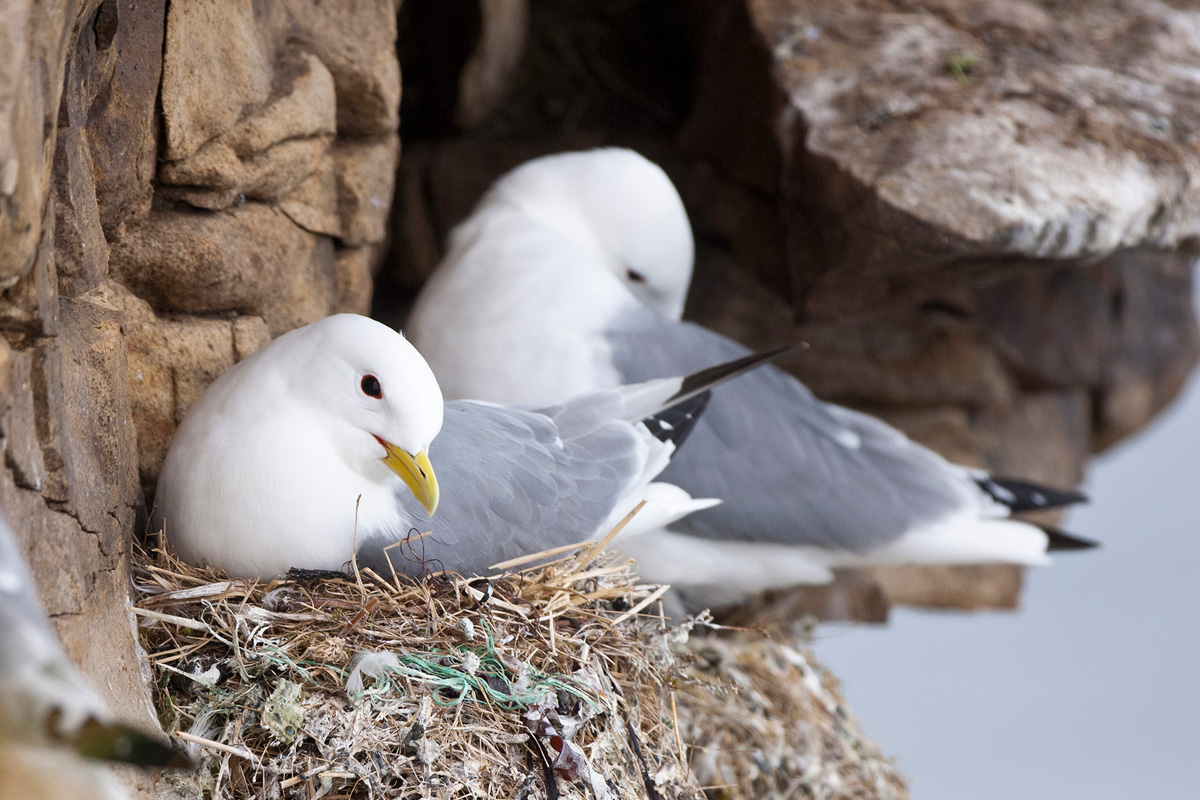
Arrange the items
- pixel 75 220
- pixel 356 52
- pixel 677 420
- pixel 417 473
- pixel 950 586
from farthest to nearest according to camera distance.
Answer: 1. pixel 950 586
2. pixel 356 52
3. pixel 677 420
4. pixel 417 473
5. pixel 75 220

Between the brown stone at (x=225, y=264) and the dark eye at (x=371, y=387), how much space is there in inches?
15.9

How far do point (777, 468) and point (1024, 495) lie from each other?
59cm

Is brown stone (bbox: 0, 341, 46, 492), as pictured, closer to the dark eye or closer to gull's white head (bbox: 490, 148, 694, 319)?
the dark eye

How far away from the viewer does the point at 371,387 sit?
1446 millimetres

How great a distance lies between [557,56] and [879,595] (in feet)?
6.01

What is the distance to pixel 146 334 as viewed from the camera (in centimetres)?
165

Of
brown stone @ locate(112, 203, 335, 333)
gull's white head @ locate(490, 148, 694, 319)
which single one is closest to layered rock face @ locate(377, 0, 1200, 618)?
gull's white head @ locate(490, 148, 694, 319)

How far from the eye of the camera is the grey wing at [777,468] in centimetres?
206

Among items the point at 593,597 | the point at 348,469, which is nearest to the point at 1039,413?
the point at 593,597

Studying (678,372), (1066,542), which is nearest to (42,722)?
(678,372)

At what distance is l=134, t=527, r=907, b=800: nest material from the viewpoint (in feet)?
4.38

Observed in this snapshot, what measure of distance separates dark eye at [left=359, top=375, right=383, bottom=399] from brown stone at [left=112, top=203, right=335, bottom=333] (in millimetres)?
405

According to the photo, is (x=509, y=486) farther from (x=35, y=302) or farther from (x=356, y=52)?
(x=356, y=52)

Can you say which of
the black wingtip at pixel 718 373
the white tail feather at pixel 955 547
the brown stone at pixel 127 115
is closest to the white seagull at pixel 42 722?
the brown stone at pixel 127 115
